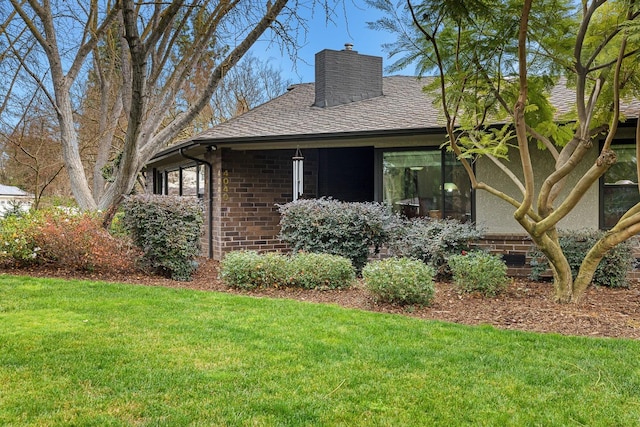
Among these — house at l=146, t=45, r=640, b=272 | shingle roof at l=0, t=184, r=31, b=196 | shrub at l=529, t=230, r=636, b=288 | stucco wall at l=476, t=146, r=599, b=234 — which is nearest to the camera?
shrub at l=529, t=230, r=636, b=288

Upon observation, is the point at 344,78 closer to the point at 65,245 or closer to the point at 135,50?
the point at 135,50

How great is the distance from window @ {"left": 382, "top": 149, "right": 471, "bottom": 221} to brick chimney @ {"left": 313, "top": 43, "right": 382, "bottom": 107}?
2990 millimetres

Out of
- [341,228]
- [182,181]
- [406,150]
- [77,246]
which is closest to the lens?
[77,246]

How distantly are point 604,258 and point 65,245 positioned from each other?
7857 mm

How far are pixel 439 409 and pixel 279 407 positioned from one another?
0.92m

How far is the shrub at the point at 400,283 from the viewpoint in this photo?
17.6 feet

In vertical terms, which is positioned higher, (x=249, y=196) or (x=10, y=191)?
(x=10, y=191)

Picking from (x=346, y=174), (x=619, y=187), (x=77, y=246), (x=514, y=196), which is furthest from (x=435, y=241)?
(x=77, y=246)

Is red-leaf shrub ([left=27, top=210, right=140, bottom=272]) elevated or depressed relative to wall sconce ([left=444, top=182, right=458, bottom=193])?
depressed

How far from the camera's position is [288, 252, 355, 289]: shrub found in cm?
655

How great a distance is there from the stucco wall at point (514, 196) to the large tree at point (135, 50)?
4217 mm

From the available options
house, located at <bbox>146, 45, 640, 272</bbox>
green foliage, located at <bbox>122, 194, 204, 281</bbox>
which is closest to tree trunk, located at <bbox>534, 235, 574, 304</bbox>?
house, located at <bbox>146, 45, 640, 272</bbox>

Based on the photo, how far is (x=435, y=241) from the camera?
7.31 meters

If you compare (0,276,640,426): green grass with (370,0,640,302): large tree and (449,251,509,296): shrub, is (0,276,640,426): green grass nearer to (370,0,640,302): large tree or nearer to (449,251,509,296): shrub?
(449,251,509,296): shrub
